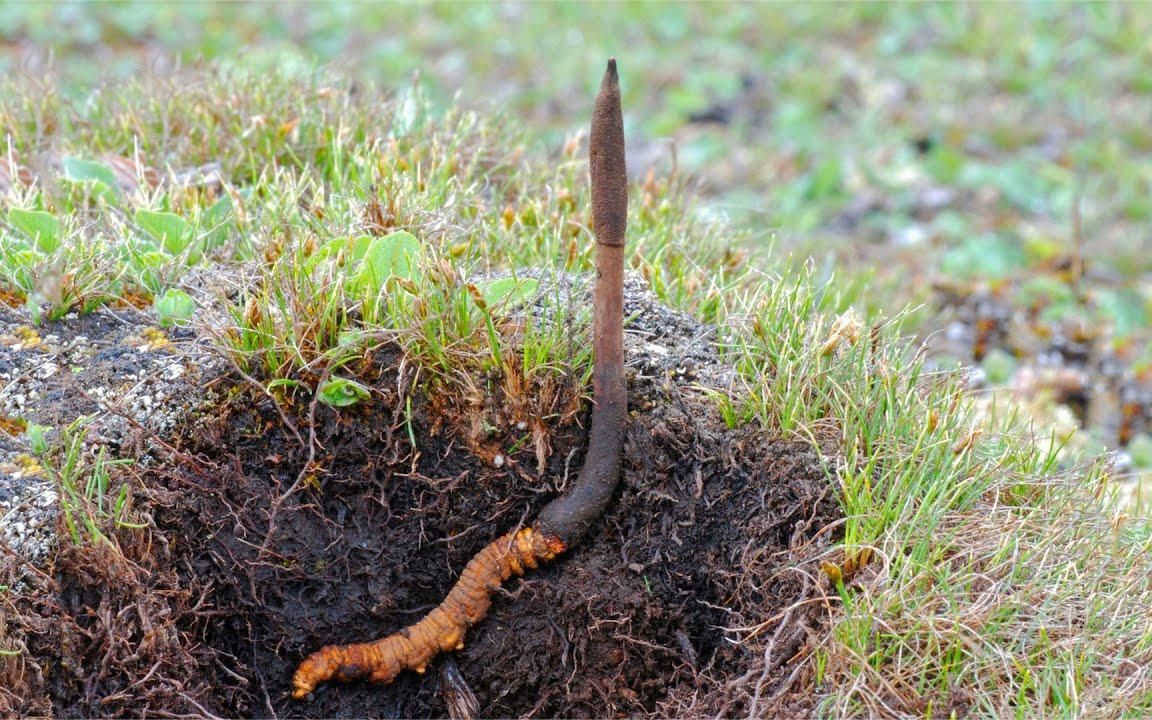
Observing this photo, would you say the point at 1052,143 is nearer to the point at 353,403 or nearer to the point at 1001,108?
the point at 1001,108

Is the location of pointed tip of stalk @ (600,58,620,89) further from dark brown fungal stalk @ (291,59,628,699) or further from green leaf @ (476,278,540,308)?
green leaf @ (476,278,540,308)

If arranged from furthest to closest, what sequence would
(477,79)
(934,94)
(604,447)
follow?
1. (477,79)
2. (934,94)
3. (604,447)

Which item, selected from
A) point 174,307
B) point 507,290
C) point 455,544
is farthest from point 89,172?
point 455,544

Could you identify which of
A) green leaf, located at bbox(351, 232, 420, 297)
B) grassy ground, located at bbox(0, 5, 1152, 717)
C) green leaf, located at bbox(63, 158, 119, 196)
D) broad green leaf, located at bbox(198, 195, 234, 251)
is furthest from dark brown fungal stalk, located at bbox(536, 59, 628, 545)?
green leaf, located at bbox(63, 158, 119, 196)

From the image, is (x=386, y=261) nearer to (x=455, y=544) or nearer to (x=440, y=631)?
(x=455, y=544)

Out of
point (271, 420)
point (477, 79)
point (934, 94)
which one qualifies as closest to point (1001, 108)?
point (934, 94)


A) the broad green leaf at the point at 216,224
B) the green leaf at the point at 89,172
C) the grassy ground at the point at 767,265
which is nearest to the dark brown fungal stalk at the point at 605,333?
the grassy ground at the point at 767,265
